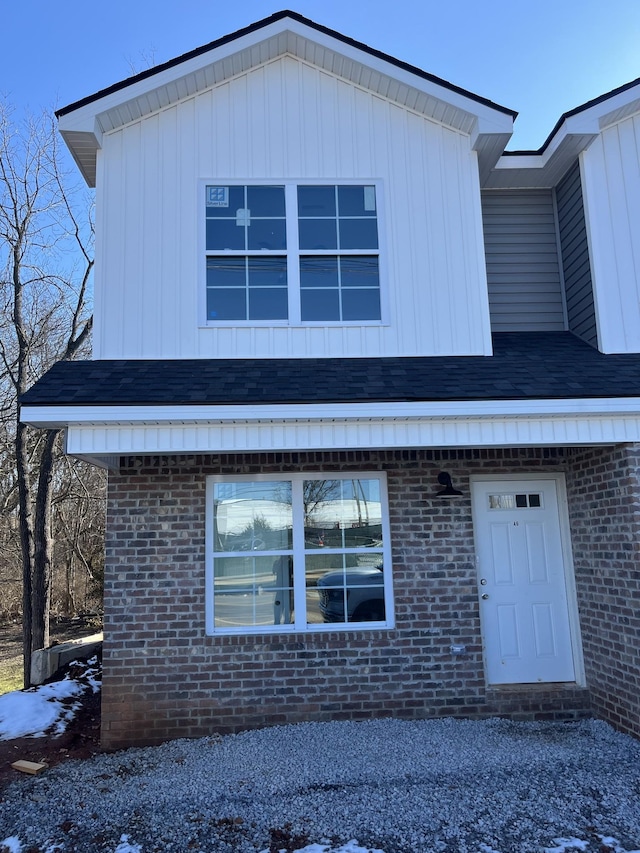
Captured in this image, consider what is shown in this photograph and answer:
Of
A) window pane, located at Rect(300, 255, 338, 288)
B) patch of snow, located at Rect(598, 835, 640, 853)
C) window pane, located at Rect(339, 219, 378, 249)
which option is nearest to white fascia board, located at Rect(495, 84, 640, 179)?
window pane, located at Rect(339, 219, 378, 249)

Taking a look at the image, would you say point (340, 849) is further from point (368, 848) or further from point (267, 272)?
point (267, 272)

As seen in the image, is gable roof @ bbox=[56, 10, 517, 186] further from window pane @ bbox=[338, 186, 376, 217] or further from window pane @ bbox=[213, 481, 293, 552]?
window pane @ bbox=[213, 481, 293, 552]

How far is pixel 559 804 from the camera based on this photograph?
4430 millimetres

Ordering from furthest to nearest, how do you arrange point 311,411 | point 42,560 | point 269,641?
point 42,560 < point 269,641 < point 311,411

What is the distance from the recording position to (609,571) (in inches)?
238

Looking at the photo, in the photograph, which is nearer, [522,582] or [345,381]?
[345,381]

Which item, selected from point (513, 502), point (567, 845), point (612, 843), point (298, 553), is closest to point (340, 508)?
point (298, 553)

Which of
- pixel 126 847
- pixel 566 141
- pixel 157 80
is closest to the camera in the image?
pixel 126 847

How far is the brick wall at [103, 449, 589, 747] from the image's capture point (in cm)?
609

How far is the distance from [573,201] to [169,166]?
457 cm

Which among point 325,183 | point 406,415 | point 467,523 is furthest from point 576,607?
point 325,183

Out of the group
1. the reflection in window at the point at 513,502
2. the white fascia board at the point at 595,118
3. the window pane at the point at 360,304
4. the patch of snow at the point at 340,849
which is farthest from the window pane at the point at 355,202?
the patch of snow at the point at 340,849

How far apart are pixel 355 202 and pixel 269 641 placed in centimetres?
469

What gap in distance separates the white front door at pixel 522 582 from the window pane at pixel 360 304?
2.15m
